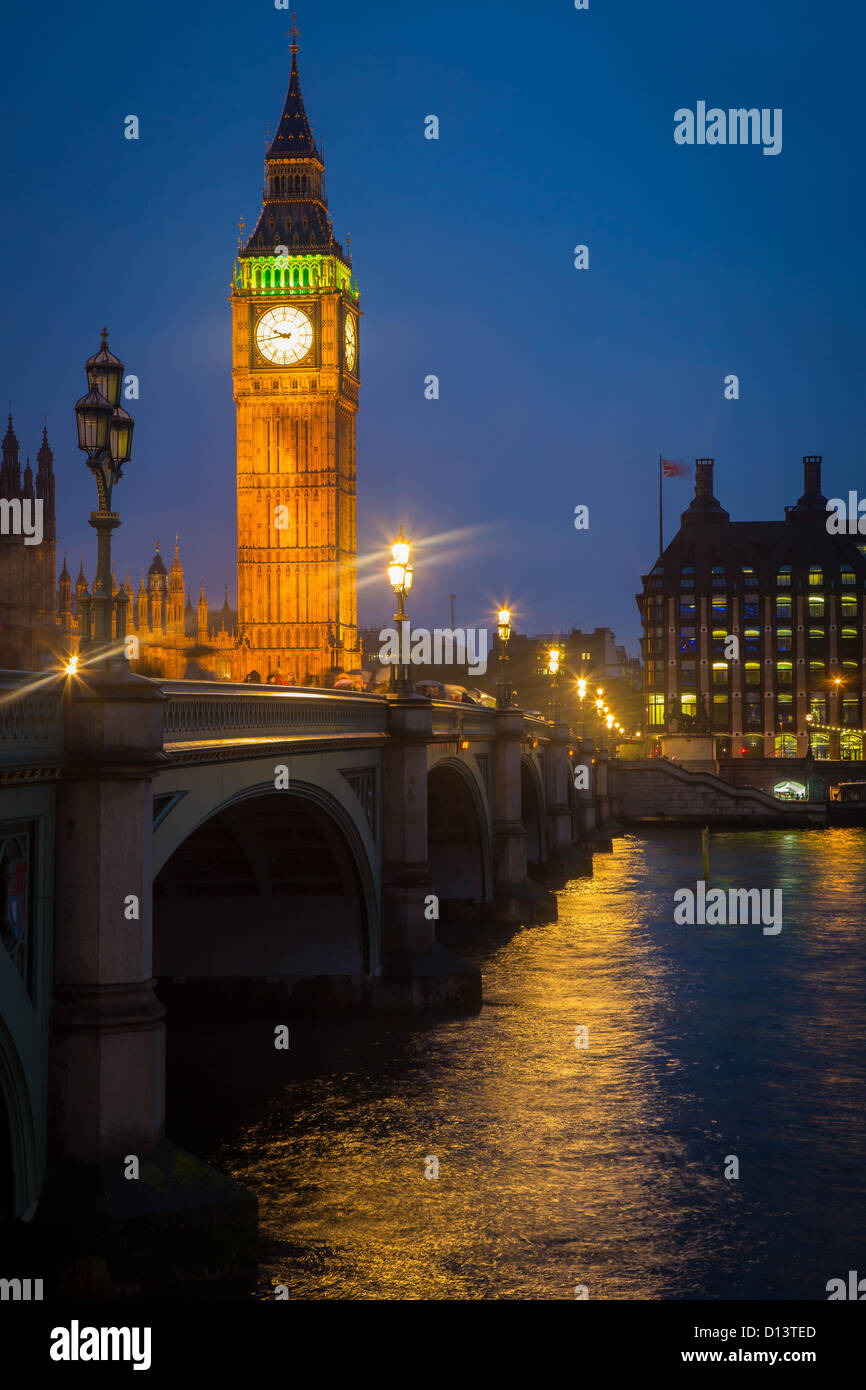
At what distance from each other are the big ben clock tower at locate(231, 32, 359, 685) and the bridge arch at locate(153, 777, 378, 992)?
96.8m

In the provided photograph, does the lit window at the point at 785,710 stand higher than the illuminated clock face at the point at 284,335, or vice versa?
the illuminated clock face at the point at 284,335

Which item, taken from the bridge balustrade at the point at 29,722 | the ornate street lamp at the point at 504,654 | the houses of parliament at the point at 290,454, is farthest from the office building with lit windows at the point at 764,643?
the bridge balustrade at the point at 29,722

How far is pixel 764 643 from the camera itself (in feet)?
466

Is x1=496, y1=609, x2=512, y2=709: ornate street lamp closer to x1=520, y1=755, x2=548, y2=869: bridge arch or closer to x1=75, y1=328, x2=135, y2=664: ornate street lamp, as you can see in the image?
x1=520, y1=755, x2=548, y2=869: bridge arch

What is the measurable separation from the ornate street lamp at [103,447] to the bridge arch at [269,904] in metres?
11.9

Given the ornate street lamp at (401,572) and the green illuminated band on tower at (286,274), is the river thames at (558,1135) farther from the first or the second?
the green illuminated band on tower at (286,274)

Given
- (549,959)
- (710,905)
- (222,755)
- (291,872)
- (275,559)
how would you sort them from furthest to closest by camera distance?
(275,559)
(710,905)
(549,959)
(291,872)
(222,755)

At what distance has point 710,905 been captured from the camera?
52188 mm

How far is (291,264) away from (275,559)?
2463cm

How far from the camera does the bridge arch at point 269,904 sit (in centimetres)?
2686

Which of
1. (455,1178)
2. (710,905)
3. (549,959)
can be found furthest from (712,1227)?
(710,905)

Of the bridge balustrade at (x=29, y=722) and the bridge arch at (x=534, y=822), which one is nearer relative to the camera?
the bridge balustrade at (x=29, y=722)

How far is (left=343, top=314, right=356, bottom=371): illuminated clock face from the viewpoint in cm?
13125

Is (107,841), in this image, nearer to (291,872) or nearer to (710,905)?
(291,872)
